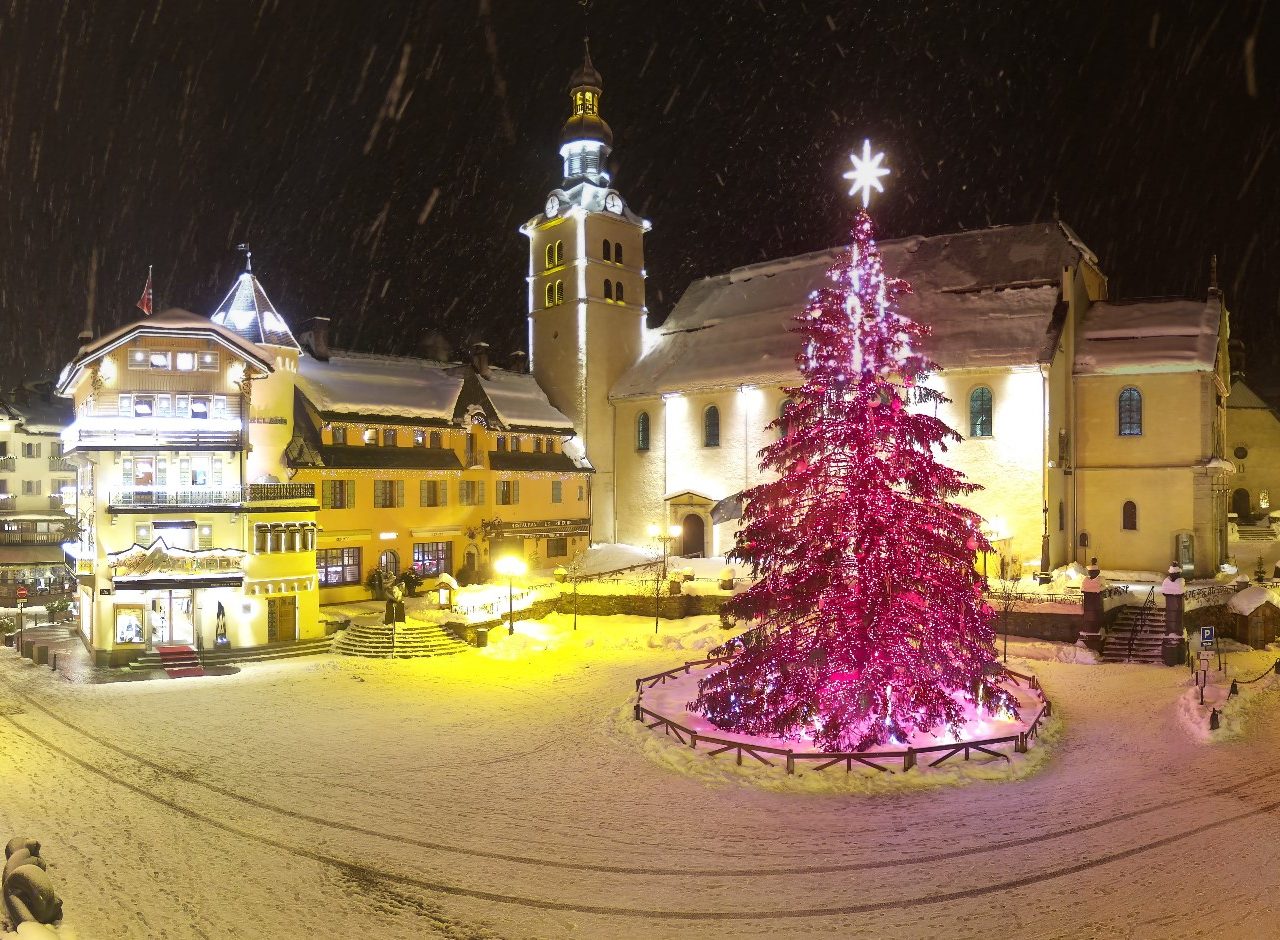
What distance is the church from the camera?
4156 centimetres

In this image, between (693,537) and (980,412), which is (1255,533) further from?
(693,537)

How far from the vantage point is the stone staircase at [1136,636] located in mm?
31703

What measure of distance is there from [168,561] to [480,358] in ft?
77.5

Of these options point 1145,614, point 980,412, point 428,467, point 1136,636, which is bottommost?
point 1136,636

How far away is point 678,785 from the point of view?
19.3 m

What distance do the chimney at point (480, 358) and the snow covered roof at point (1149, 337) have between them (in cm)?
3067

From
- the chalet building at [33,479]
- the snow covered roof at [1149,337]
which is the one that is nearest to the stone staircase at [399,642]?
the snow covered roof at [1149,337]

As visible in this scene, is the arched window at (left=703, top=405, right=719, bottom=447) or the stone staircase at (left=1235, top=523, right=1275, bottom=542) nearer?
the arched window at (left=703, top=405, right=719, bottom=447)

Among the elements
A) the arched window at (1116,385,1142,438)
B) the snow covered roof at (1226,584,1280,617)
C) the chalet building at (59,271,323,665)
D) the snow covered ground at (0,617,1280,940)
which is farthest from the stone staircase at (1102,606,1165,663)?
the chalet building at (59,271,323,665)

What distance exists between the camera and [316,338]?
4612 centimetres

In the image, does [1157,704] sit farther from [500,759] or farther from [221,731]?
[221,731]

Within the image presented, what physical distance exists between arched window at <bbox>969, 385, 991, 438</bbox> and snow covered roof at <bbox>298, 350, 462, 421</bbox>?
25051 mm

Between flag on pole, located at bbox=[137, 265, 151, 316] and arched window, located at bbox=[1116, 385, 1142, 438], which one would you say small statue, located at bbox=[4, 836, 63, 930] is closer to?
flag on pole, located at bbox=[137, 265, 151, 316]

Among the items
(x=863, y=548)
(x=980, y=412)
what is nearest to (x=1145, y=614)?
(x=980, y=412)
